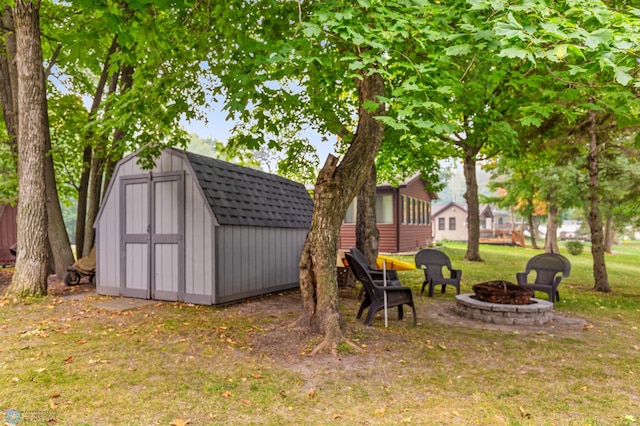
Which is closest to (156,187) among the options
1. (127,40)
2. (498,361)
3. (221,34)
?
(221,34)

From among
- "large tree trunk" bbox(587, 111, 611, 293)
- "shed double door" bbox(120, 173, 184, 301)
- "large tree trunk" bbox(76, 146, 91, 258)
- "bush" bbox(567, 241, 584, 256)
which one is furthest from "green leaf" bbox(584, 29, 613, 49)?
"bush" bbox(567, 241, 584, 256)

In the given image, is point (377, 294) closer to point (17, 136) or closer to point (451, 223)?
point (17, 136)

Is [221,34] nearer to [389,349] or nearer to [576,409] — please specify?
[389,349]

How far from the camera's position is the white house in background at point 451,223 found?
4244 centimetres

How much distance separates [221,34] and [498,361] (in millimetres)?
6378

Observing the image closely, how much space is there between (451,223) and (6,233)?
37408mm

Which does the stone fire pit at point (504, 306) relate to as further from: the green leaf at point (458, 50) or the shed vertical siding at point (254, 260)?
the green leaf at point (458, 50)

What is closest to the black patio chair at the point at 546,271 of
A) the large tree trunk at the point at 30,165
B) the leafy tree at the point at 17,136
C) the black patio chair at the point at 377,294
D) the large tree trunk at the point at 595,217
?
the large tree trunk at the point at 595,217

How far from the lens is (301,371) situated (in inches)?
167

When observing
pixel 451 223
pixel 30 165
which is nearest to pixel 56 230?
pixel 30 165

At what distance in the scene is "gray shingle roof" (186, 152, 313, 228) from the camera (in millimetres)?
8039

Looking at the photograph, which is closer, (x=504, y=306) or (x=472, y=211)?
(x=504, y=306)

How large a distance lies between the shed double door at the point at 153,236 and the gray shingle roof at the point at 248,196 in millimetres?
615

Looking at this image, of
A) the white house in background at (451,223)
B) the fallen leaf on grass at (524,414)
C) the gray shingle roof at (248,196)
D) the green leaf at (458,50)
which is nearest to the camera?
the fallen leaf on grass at (524,414)
